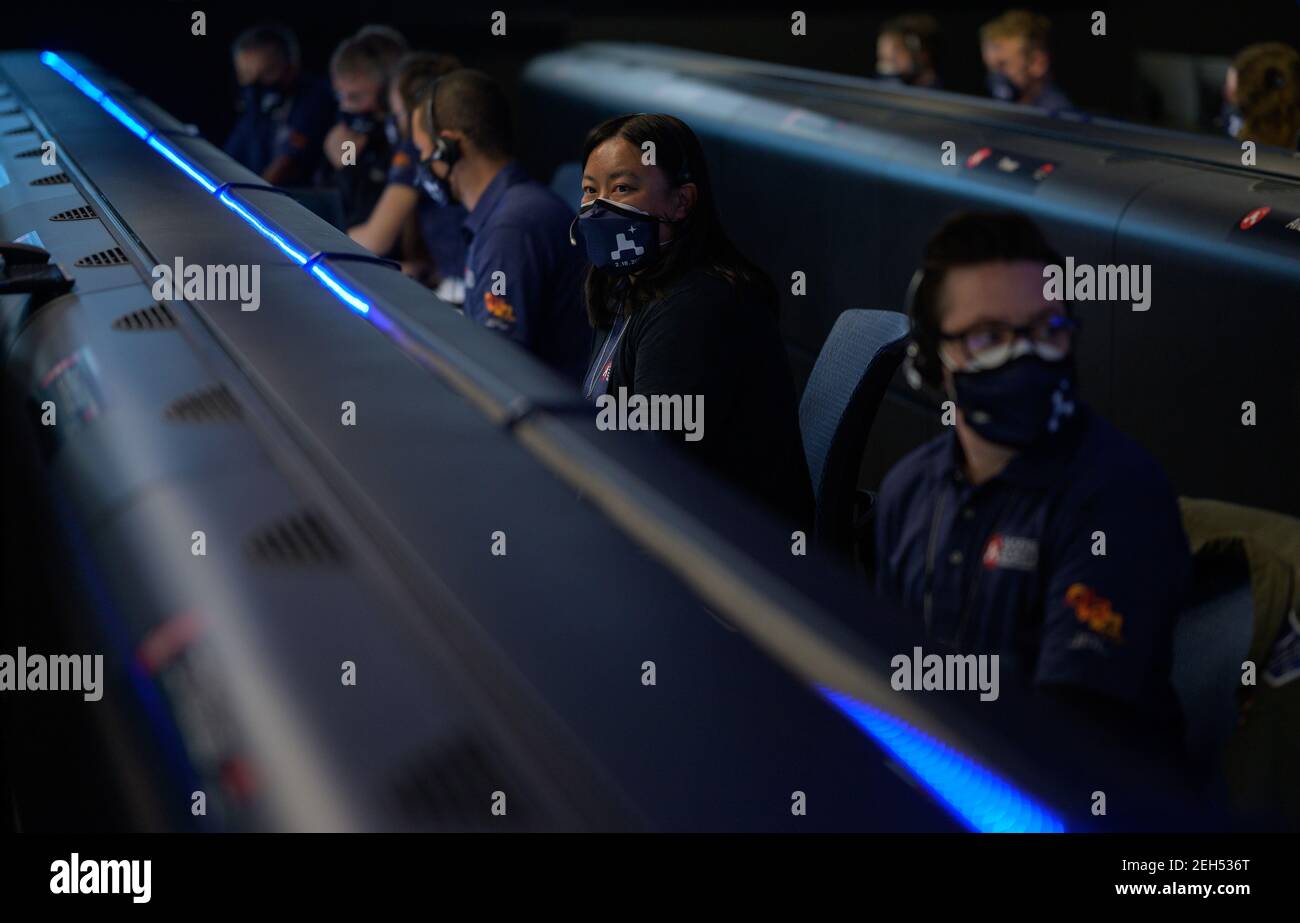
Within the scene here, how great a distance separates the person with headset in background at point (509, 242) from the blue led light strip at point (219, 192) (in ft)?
1.95

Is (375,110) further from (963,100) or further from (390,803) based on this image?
(390,803)

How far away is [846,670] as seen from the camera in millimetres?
940

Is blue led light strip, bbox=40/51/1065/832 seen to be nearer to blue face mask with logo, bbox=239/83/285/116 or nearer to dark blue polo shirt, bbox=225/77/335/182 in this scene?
dark blue polo shirt, bbox=225/77/335/182

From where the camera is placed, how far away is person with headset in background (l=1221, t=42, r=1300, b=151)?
3.72 m

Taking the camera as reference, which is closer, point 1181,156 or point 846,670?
point 846,670

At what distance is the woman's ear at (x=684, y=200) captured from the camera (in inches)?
97.2

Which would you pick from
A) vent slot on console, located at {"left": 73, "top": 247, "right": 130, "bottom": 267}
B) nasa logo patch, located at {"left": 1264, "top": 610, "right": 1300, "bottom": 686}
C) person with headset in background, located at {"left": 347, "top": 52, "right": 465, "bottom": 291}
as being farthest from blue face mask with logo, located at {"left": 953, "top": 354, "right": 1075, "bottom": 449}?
person with headset in background, located at {"left": 347, "top": 52, "right": 465, "bottom": 291}

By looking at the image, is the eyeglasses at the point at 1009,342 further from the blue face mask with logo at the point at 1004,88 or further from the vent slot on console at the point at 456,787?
the blue face mask with logo at the point at 1004,88

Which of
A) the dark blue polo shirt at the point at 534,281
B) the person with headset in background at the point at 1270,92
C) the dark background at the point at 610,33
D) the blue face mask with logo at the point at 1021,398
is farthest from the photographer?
the dark background at the point at 610,33

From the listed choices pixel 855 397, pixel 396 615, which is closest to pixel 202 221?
pixel 855 397

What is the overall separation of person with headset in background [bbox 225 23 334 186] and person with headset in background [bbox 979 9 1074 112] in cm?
264

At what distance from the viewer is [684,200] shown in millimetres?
2473

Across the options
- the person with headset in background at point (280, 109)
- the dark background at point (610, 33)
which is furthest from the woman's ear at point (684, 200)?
the dark background at point (610, 33)
